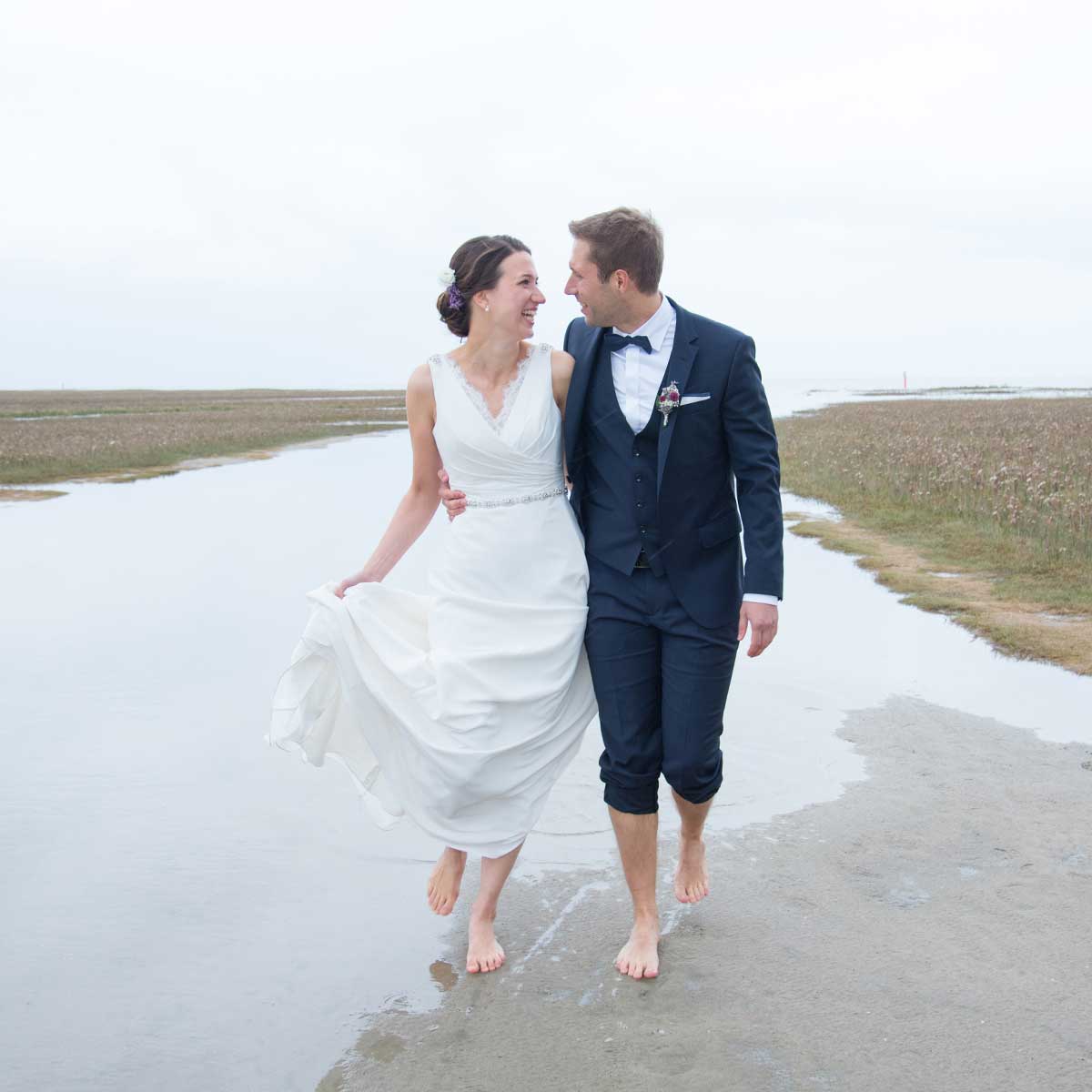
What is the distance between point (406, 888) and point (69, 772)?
7.38ft

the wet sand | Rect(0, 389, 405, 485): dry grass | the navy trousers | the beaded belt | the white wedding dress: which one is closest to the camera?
the wet sand

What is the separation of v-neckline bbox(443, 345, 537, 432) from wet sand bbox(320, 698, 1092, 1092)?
1.79m

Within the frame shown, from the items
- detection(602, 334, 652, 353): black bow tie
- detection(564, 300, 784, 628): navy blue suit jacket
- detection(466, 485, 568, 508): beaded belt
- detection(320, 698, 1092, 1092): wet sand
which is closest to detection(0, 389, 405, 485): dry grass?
detection(466, 485, 568, 508): beaded belt

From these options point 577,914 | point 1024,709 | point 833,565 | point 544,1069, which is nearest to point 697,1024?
point 544,1069

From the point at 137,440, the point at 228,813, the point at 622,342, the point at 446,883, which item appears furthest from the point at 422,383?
the point at 137,440

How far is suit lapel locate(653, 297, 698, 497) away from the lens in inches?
157

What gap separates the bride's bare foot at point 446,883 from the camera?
4.40 metres

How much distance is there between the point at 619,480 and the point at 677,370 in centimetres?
41

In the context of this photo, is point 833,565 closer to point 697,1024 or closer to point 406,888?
point 406,888

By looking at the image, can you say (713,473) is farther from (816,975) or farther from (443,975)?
(443,975)

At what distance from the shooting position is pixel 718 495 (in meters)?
4.14

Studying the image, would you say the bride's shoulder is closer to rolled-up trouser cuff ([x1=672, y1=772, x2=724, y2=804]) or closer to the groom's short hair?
the groom's short hair

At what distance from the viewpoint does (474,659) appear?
413 centimetres

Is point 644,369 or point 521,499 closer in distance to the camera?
point 644,369
